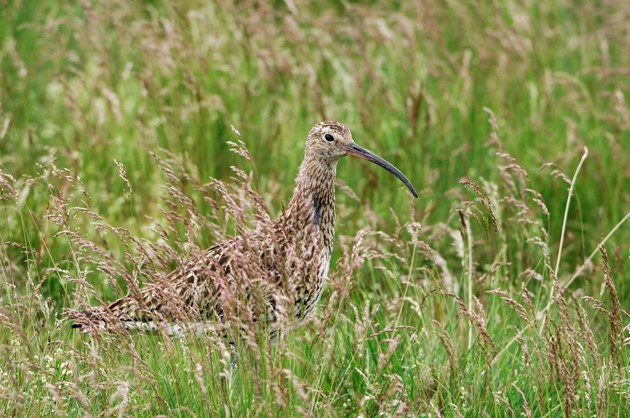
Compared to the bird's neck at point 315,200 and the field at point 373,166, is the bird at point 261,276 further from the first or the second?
the field at point 373,166

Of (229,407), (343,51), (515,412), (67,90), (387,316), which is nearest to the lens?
(229,407)

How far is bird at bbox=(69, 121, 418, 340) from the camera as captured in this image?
13.2 ft

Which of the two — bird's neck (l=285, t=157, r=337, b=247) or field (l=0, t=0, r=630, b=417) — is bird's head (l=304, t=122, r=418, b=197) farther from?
field (l=0, t=0, r=630, b=417)

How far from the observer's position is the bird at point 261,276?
4.01m

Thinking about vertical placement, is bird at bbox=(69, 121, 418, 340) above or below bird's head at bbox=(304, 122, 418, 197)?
Result: below

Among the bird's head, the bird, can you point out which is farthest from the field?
the bird's head

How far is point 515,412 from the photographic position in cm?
461

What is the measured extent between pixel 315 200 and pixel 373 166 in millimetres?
1904

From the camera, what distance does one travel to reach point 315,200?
5.47 metres

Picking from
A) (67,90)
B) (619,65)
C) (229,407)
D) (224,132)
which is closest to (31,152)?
(67,90)

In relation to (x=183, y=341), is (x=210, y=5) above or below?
above

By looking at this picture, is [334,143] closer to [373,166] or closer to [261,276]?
[261,276]

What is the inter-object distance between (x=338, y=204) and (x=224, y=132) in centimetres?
109

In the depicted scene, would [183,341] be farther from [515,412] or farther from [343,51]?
[343,51]
